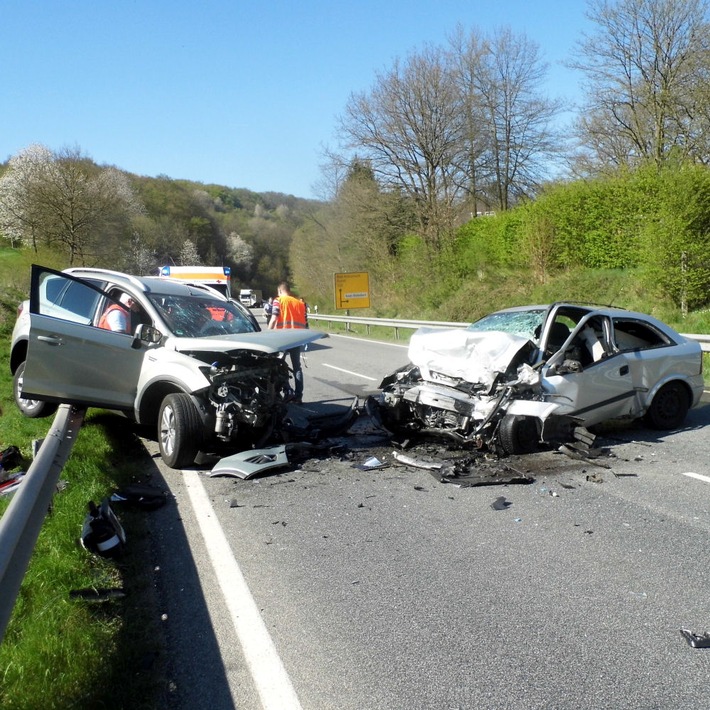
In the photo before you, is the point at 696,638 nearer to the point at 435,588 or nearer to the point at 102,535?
the point at 435,588

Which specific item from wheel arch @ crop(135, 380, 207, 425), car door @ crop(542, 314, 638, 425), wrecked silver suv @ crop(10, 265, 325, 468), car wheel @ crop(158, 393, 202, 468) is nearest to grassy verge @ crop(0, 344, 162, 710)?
car wheel @ crop(158, 393, 202, 468)

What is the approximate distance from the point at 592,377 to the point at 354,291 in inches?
1151

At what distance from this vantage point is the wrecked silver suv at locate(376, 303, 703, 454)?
711 cm

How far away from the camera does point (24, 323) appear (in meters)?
8.86

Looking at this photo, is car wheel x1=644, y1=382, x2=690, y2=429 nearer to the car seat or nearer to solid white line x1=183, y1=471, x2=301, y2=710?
the car seat

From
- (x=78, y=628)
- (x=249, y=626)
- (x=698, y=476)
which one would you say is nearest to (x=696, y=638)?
(x=249, y=626)

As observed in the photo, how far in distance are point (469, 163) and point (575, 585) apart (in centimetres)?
3321

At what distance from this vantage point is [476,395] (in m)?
7.21

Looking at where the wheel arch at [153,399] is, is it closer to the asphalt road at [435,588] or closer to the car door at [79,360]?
the car door at [79,360]

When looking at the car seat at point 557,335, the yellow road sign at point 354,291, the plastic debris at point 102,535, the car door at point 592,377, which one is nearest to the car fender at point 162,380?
the plastic debris at point 102,535

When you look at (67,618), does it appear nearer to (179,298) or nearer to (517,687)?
(517,687)

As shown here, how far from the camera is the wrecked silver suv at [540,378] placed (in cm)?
711

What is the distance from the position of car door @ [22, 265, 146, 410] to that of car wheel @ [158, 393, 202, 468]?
82 centimetres

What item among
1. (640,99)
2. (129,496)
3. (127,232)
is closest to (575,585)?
(129,496)
